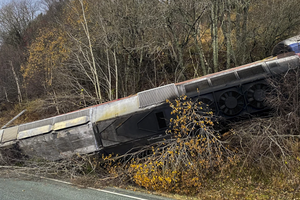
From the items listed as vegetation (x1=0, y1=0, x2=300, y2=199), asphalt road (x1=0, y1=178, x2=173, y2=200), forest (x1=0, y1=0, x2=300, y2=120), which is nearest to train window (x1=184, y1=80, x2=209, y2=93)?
vegetation (x1=0, y1=0, x2=300, y2=199)

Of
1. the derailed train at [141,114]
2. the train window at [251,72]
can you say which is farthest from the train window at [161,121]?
the train window at [251,72]

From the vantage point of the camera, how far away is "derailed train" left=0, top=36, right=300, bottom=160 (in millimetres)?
7113

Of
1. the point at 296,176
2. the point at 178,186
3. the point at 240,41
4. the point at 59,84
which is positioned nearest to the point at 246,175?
the point at 296,176

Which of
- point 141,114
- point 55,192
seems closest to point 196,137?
point 141,114

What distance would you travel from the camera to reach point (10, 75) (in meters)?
22.3

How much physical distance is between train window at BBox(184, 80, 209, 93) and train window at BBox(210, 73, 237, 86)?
280 millimetres

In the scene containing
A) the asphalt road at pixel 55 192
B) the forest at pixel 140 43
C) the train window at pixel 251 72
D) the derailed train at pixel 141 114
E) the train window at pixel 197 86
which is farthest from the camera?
the forest at pixel 140 43

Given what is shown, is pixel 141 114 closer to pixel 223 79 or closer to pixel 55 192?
pixel 223 79

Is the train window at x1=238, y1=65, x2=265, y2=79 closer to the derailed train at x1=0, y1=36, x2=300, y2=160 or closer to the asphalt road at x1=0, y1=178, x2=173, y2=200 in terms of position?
the derailed train at x1=0, y1=36, x2=300, y2=160

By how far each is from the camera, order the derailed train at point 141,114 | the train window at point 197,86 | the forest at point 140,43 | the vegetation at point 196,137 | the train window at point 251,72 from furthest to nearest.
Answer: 1. the forest at point 140,43
2. the train window at point 197,86
3. the train window at point 251,72
4. the derailed train at point 141,114
5. the vegetation at point 196,137

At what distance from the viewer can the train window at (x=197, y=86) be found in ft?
24.4

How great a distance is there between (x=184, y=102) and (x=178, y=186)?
8.94ft

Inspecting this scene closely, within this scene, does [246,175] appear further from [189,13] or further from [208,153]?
[189,13]

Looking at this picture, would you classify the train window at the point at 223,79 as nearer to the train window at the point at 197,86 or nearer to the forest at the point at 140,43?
the train window at the point at 197,86
